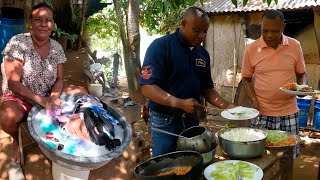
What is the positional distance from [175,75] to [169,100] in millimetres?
259

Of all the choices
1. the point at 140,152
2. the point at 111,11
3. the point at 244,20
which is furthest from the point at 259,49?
the point at 111,11

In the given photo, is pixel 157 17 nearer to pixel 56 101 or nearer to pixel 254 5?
pixel 254 5

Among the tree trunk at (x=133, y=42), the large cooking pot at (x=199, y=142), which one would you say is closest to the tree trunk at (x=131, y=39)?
the tree trunk at (x=133, y=42)

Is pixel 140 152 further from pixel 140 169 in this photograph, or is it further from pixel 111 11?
pixel 111 11

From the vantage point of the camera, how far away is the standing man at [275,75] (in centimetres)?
319

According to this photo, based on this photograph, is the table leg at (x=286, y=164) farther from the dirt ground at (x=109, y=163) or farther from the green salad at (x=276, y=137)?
the dirt ground at (x=109, y=163)

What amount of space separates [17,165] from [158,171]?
2.07m

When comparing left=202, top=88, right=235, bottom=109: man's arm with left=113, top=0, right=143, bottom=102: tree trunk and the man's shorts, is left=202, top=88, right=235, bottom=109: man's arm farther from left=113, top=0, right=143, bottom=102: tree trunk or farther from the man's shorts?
left=113, top=0, right=143, bottom=102: tree trunk

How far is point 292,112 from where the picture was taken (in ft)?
10.6

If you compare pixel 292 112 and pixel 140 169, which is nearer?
pixel 140 169

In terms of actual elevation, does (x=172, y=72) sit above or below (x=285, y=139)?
above

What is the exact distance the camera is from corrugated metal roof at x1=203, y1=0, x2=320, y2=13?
729 centimetres

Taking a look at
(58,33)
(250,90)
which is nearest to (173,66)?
(250,90)

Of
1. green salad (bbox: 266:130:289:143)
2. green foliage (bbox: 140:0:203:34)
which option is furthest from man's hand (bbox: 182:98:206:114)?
green foliage (bbox: 140:0:203:34)
